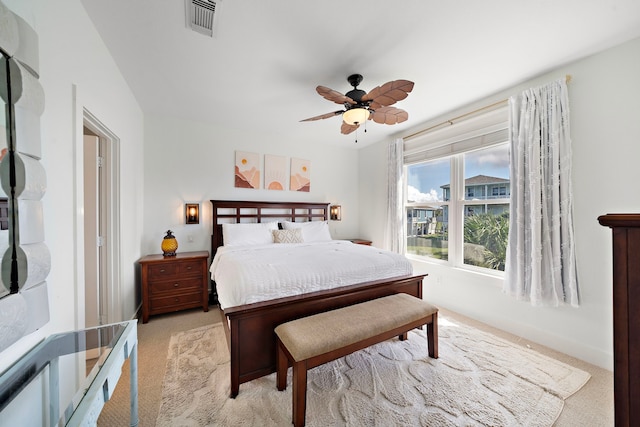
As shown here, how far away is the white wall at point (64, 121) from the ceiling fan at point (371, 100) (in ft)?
5.08

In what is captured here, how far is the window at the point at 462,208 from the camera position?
8.94ft

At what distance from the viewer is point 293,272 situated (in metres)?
1.94

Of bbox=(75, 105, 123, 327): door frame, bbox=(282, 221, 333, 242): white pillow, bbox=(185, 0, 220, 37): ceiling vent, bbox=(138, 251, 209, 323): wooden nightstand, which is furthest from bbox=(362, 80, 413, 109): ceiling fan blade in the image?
bbox=(138, 251, 209, 323): wooden nightstand

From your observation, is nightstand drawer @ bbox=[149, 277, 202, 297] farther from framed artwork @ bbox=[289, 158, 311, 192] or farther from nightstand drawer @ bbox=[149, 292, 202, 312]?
framed artwork @ bbox=[289, 158, 311, 192]

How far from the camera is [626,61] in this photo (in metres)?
1.82

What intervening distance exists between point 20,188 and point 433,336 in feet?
8.97

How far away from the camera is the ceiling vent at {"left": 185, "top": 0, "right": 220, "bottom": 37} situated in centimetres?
148

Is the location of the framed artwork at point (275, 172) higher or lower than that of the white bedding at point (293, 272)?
higher

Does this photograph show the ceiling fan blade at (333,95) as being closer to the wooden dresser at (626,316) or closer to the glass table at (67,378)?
the wooden dresser at (626,316)

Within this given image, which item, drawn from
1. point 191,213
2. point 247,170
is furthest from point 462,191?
point 191,213

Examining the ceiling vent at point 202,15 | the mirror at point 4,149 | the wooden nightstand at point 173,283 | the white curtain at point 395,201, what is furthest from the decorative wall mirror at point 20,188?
the white curtain at point 395,201

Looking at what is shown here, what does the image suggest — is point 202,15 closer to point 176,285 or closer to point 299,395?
point 299,395

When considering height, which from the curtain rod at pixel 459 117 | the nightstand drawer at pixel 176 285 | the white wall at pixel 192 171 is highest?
the curtain rod at pixel 459 117

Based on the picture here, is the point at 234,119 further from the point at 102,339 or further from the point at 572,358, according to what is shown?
the point at 572,358
